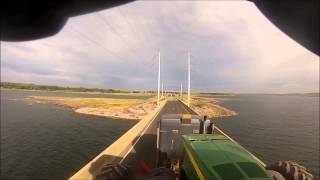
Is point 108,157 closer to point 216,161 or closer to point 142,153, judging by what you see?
point 142,153

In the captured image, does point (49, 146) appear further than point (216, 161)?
Yes

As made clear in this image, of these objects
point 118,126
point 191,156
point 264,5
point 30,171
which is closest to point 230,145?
point 191,156

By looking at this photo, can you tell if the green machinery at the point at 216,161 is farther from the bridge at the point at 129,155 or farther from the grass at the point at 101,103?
the grass at the point at 101,103

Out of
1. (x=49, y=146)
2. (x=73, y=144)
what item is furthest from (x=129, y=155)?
(x=49, y=146)

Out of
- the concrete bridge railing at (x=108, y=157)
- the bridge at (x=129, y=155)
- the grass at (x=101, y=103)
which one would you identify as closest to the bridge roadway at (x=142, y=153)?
the bridge at (x=129, y=155)

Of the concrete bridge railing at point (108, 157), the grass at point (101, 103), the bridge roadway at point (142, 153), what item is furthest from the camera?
the grass at point (101, 103)

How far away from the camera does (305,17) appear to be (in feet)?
4.58

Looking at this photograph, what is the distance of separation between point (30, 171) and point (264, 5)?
31038mm

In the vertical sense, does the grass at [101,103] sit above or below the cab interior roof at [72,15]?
below

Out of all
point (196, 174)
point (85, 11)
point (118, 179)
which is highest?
point (85, 11)

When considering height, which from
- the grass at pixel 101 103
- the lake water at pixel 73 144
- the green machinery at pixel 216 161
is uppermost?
the green machinery at pixel 216 161

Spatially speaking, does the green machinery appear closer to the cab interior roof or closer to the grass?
the cab interior roof

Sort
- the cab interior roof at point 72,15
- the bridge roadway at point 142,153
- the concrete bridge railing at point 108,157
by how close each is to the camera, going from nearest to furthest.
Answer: the cab interior roof at point 72,15 < the concrete bridge railing at point 108,157 < the bridge roadway at point 142,153

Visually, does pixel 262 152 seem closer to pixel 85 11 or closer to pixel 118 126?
pixel 118 126
